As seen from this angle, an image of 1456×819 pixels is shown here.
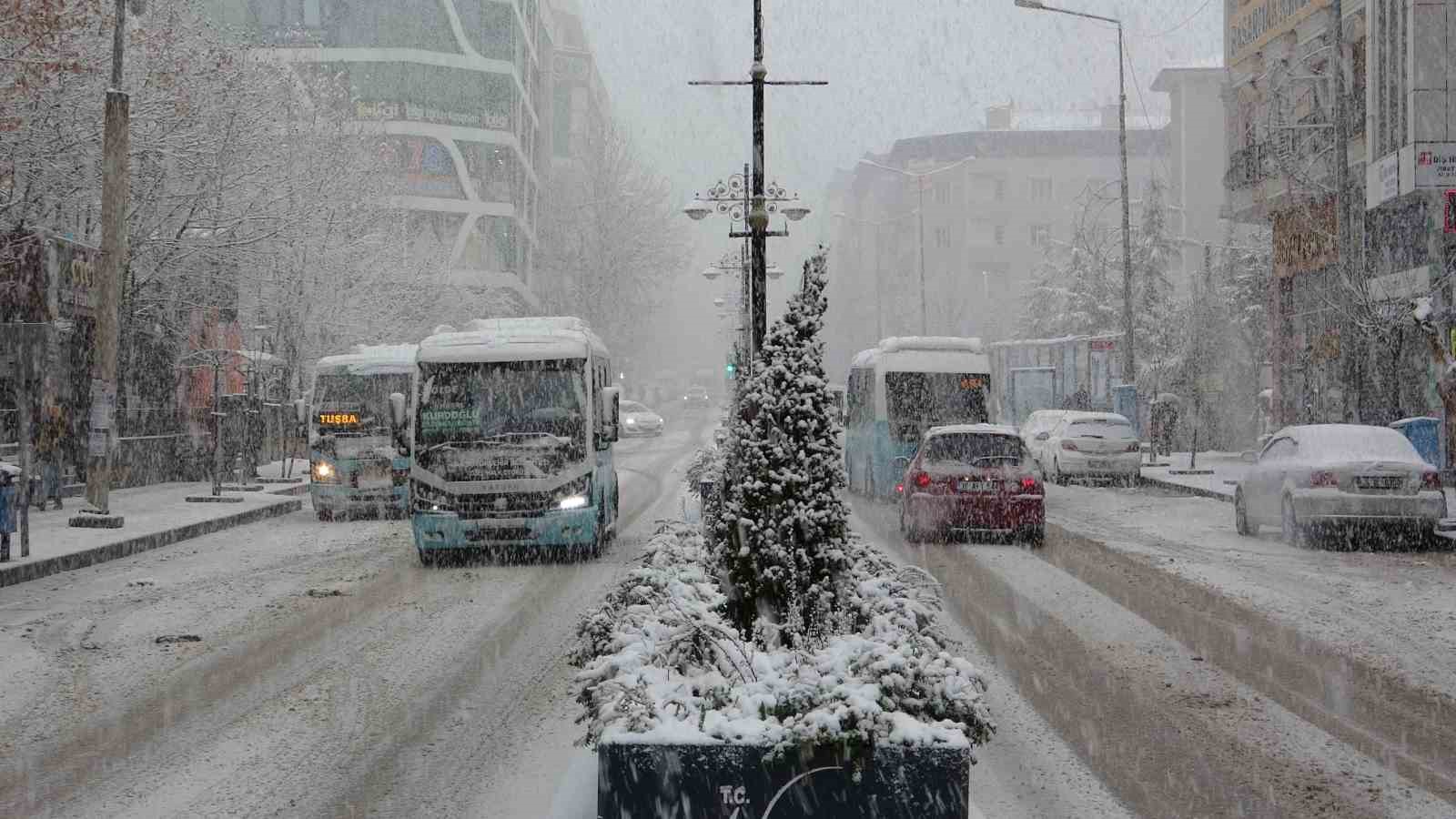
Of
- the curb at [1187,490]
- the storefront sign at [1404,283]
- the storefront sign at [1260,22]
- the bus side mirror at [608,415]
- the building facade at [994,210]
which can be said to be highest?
the building facade at [994,210]

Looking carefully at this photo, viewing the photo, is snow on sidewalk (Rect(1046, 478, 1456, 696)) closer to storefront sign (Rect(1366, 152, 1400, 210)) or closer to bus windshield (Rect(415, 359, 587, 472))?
storefront sign (Rect(1366, 152, 1400, 210))

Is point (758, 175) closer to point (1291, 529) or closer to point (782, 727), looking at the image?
point (1291, 529)

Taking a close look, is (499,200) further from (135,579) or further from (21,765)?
(21,765)

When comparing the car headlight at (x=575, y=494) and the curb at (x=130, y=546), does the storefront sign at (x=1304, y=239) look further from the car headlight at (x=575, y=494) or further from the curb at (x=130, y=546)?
the curb at (x=130, y=546)

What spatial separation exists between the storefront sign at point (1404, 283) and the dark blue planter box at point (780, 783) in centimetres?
2369

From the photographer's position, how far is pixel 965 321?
101 m

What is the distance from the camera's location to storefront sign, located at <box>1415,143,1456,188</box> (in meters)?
23.0

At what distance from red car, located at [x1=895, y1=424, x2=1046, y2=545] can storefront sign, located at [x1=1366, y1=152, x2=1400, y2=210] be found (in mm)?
9931

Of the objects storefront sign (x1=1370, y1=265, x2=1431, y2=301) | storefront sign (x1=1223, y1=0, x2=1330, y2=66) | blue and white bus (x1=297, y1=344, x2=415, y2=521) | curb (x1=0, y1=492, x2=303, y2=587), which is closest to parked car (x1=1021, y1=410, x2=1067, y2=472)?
storefront sign (x1=1370, y1=265, x2=1431, y2=301)

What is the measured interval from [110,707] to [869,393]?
1945 centimetres

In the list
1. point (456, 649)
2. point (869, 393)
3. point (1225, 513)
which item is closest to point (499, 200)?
point (869, 393)

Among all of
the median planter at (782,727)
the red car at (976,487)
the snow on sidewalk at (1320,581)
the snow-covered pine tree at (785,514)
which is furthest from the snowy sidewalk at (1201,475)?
the median planter at (782,727)

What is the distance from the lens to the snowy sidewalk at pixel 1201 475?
27.5 meters

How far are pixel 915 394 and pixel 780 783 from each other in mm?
21697
